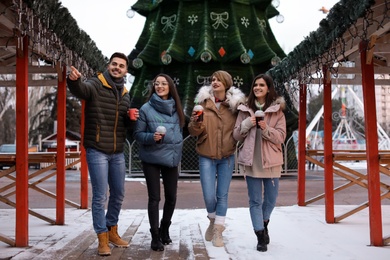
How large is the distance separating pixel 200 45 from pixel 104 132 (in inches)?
522

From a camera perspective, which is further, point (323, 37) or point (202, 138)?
point (323, 37)

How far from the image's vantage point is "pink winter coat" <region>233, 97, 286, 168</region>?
4.99 metres

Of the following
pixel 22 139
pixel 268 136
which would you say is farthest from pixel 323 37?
pixel 22 139

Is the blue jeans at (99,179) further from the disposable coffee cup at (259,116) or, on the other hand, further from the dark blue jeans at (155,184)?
the disposable coffee cup at (259,116)

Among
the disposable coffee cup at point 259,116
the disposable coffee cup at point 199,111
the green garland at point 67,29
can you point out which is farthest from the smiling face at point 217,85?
the green garland at point 67,29

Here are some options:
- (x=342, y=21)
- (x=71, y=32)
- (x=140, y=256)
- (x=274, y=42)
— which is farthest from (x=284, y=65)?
(x=274, y=42)

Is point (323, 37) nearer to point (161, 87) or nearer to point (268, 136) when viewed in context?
point (268, 136)

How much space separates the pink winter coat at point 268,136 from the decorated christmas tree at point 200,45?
1211 cm

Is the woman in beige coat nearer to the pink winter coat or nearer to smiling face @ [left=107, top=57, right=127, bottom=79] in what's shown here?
the pink winter coat

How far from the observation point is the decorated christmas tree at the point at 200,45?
17.9 m

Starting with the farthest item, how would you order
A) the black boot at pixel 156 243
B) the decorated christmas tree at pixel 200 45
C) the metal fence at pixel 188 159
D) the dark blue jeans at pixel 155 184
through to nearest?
the metal fence at pixel 188 159 → the decorated christmas tree at pixel 200 45 → the dark blue jeans at pixel 155 184 → the black boot at pixel 156 243

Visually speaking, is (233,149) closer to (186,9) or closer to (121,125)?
(121,125)

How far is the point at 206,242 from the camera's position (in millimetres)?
5402

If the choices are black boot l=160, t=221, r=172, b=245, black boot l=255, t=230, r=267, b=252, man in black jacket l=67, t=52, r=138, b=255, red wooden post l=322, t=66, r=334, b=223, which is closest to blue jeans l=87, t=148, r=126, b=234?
man in black jacket l=67, t=52, r=138, b=255
